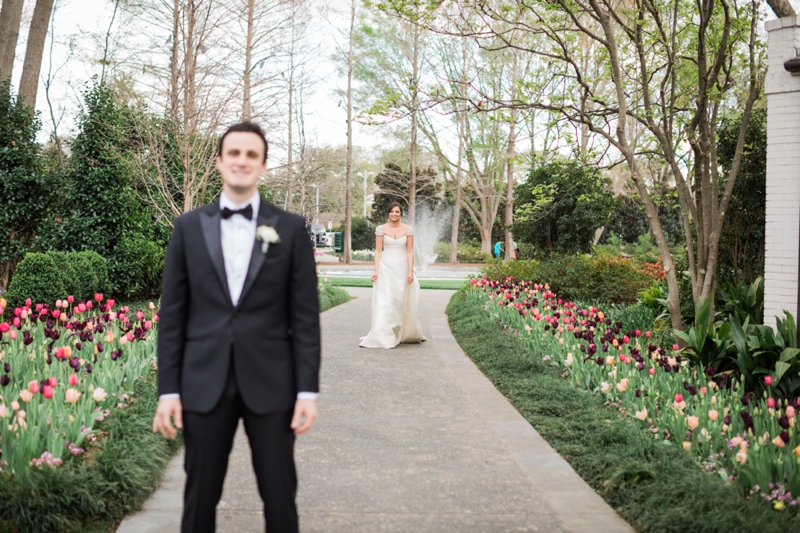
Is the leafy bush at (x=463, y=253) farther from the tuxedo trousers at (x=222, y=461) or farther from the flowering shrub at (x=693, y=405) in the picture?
the tuxedo trousers at (x=222, y=461)

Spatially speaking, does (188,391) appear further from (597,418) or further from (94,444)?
(597,418)

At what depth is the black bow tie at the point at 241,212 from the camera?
238 cm

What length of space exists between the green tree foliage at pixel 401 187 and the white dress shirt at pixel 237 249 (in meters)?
34.6

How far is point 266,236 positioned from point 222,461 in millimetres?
799

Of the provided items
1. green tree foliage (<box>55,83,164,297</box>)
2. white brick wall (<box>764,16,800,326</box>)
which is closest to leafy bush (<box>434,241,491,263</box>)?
green tree foliage (<box>55,83,164,297</box>)

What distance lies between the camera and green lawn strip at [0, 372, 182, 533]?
319cm

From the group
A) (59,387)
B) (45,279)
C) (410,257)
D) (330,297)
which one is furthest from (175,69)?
(59,387)

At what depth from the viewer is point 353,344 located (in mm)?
9375

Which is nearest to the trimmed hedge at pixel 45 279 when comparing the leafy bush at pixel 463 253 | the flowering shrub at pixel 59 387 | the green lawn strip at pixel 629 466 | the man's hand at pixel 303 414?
the flowering shrub at pixel 59 387

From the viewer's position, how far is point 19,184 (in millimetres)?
12156

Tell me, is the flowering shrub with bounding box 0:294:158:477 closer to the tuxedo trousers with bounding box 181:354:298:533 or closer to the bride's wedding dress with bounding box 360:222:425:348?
the tuxedo trousers with bounding box 181:354:298:533

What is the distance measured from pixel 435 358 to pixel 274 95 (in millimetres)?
5460

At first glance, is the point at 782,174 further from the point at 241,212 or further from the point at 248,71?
the point at 248,71

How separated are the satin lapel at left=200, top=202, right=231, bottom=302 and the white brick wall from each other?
234 inches
